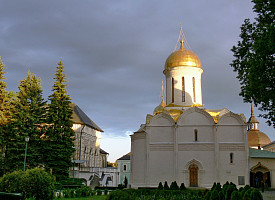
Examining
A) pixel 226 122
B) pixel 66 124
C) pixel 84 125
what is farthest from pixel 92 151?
pixel 226 122

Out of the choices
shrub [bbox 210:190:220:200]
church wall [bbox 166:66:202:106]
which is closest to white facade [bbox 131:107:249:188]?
church wall [bbox 166:66:202:106]

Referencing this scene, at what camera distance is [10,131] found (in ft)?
81.5

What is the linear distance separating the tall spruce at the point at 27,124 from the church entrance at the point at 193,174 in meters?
12.7

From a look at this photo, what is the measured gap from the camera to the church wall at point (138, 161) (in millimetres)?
22641

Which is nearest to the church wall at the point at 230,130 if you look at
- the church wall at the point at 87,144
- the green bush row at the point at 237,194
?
the green bush row at the point at 237,194

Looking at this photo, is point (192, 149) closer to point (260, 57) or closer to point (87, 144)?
point (260, 57)

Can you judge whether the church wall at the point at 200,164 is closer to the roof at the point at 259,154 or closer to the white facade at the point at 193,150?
the white facade at the point at 193,150

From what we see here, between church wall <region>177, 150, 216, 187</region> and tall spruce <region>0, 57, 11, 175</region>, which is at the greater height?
tall spruce <region>0, 57, 11, 175</region>

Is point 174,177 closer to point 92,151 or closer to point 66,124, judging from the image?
point 66,124

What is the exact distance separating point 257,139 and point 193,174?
21289 millimetres

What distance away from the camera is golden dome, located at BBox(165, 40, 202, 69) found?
25.4 m

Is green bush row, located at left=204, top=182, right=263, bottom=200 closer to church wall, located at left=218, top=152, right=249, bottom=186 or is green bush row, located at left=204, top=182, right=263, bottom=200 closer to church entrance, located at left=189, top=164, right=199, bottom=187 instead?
church entrance, located at left=189, top=164, right=199, bottom=187

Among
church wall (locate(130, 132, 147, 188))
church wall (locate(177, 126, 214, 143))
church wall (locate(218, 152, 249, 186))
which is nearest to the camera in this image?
church wall (locate(218, 152, 249, 186))

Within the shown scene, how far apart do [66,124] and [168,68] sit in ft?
34.2
